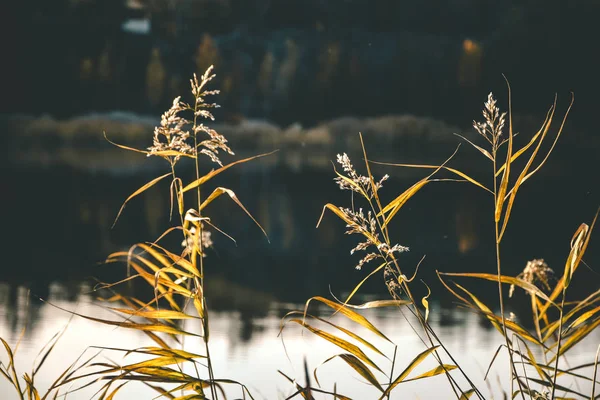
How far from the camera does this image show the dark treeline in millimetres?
3873

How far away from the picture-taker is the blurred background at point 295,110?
3457 millimetres

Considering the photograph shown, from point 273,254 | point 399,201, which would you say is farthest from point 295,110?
point 399,201

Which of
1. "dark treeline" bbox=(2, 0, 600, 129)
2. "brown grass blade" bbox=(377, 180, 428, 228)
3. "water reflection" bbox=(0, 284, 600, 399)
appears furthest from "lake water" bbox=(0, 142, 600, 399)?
"brown grass blade" bbox=(377, 180, 428, 228)

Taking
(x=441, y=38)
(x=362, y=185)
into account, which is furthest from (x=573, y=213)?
(x=362, y=185)

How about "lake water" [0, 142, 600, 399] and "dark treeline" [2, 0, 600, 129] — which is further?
"dark treeline" [2, 0, 600, 129]

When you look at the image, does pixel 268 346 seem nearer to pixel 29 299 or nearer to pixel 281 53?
pixel 29 299

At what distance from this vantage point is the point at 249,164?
448 cm

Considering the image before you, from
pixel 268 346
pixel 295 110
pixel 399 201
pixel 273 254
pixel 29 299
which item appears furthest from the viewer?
pixel 295 110

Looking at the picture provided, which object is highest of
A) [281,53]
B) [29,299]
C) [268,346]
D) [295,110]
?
[281,53]

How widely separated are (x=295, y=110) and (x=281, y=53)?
1.12ft

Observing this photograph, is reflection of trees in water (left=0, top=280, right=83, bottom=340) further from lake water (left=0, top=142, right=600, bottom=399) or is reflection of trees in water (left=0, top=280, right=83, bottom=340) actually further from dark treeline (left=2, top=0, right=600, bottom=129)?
dark treeline (left=2, top=0, right=600, bottom=129)

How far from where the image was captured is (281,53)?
410 cm

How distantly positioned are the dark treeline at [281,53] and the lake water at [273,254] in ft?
1.37

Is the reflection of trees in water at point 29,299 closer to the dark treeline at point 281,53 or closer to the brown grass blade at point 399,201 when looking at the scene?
the dark treeline at point 281,53
